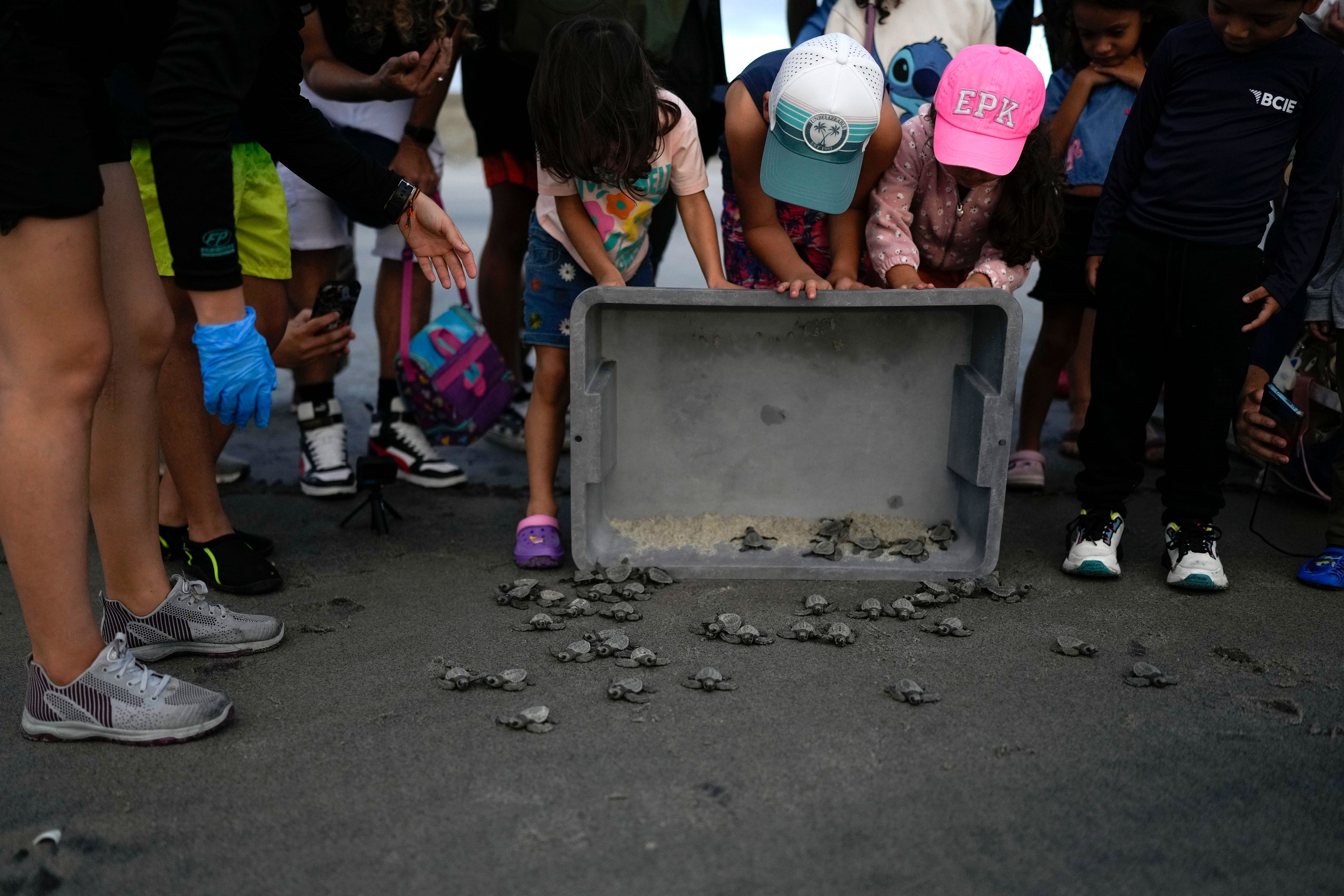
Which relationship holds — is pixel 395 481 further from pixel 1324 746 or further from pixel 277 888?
pixel 1324 746

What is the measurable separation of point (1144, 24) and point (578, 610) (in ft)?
6.90

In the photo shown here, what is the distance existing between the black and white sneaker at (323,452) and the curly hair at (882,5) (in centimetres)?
180

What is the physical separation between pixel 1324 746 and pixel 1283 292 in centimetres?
104

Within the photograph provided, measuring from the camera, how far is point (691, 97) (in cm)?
290

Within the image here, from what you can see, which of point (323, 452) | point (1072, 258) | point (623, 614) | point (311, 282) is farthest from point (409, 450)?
point (1072, 258)

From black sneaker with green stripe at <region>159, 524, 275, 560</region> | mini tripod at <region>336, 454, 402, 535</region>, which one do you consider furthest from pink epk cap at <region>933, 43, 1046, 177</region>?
black sneaker with green stripe at <region>159, 524, 275, 560</region>

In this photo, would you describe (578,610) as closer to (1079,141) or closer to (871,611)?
(871,611)

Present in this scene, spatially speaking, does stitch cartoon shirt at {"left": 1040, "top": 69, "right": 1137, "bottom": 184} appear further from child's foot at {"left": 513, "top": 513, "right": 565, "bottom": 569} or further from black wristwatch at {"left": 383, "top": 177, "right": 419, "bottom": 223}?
black wristwatch at {"left": 383, "top": 177, "right": 419, "bottom": 223}

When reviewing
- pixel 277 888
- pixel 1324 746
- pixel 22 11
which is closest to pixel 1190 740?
pixel 1324 746

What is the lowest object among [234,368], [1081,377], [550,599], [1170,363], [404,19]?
[550,599]

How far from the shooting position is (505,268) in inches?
135

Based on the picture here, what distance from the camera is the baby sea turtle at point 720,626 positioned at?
2.08m

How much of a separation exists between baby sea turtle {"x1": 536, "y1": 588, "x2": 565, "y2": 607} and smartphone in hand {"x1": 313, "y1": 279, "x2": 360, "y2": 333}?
89cm

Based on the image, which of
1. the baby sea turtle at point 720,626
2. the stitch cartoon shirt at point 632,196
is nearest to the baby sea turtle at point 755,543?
the baby sea turtle at point 720,626
